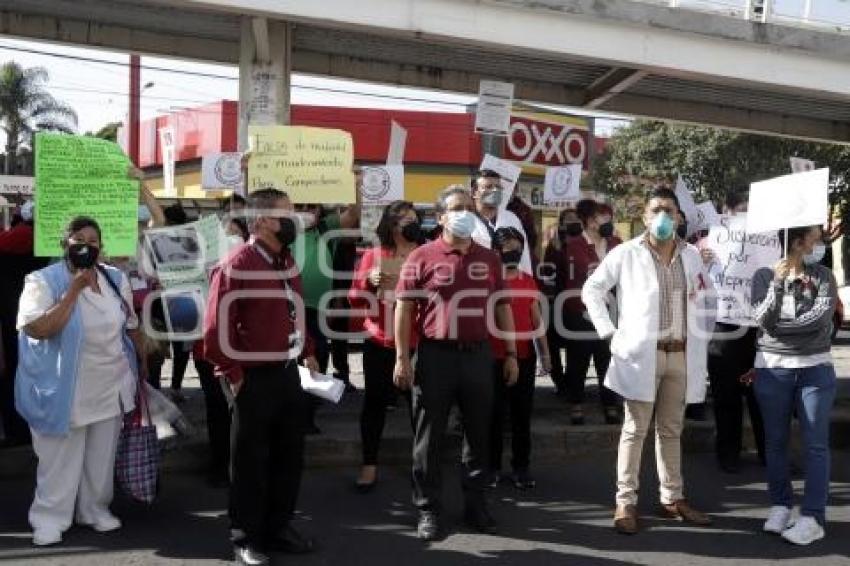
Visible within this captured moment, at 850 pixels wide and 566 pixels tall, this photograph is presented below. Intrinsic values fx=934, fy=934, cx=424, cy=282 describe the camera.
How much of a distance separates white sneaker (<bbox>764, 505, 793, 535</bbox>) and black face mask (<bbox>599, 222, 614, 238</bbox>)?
2627 millimetres

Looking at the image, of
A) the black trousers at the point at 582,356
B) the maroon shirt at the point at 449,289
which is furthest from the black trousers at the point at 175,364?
the black trousers at the point at 582,356

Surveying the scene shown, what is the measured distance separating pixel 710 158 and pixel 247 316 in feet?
72.2

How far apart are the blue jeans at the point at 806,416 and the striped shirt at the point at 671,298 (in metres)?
0.52

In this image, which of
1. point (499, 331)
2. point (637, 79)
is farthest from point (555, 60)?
point (499, 331)

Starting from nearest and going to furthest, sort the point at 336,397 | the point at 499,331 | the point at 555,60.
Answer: the point at 336,397 < the point at 499,331 < the point at 555,60

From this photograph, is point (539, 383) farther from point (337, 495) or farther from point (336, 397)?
point (336, 397)

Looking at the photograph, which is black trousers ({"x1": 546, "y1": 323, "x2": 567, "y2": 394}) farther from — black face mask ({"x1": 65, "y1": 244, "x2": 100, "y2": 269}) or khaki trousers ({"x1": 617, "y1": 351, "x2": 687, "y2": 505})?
black face mask ({"x1": 65, "y1": 244, "x2": 100, "y2": 269})

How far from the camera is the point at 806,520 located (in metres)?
5.12

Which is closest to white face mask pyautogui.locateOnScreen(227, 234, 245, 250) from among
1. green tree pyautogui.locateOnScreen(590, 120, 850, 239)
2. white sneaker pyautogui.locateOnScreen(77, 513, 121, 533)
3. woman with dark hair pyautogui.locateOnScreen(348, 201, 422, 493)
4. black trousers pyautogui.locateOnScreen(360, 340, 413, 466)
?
woman with dark hair pyautogui.locateOnScreen(348, 201, 422, 493)

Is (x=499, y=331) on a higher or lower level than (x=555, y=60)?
lower

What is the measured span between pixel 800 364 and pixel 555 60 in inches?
239

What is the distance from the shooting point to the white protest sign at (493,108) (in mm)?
8508

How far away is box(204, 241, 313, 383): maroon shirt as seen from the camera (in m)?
4.45

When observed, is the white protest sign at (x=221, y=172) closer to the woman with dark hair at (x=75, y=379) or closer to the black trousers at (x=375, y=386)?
the black trousers at (x=375, y=386)
